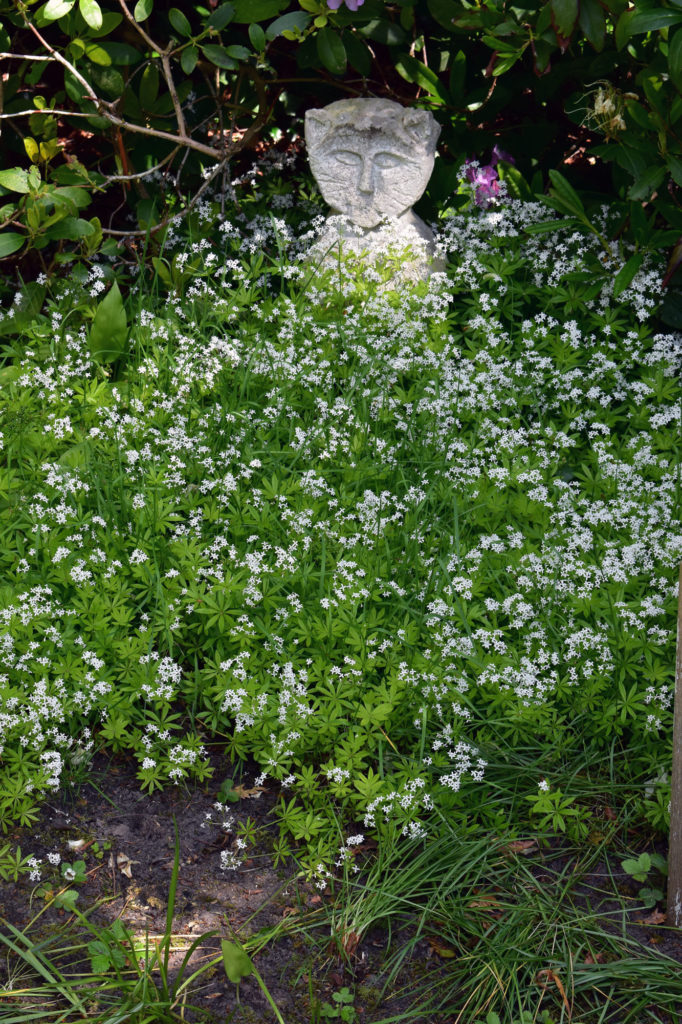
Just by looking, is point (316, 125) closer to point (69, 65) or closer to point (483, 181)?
point (483, 181)

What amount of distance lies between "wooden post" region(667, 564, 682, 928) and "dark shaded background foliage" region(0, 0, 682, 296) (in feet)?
7.44

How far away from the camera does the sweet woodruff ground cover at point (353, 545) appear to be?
2.85m

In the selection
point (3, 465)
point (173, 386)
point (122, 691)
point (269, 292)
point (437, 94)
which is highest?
point (437, 94)

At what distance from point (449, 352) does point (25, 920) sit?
2.86m

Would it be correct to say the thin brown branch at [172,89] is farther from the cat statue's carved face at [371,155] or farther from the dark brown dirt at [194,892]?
the dark brown dirt at [194,892]

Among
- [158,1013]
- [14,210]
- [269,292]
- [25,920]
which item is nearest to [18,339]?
[14,210]

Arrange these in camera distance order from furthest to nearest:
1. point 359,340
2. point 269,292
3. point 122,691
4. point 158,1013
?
point 269,292, point 359,340, point 122,691, point 158,1013

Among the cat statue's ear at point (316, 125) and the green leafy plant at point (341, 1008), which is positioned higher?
the cat statue's ear at point (316, 125)

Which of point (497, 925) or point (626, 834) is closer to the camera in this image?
point (497, 925)

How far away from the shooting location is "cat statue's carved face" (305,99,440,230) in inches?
189

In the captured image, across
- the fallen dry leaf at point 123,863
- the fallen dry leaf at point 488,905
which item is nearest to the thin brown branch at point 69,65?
the fallen dry leaf at point 123,863

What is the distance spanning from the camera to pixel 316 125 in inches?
191

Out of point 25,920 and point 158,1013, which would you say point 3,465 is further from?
point 158,1013

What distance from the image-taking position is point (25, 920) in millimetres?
2545
